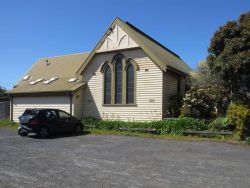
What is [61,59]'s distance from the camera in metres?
32.8

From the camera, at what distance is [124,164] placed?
1036 centimetres

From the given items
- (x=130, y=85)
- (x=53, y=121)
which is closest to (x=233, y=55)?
(x=130, y=85)

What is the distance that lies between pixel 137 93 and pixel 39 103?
30.2 feet

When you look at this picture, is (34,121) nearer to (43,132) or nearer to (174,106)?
(43,132)

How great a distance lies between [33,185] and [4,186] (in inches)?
26.8

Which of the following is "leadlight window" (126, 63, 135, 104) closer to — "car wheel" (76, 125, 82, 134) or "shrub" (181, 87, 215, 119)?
"shrub" (181, 87, 215, 119)

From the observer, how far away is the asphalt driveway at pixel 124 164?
8.07m

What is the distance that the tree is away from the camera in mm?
16391

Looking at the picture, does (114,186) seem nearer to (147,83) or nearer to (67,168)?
(67,168)

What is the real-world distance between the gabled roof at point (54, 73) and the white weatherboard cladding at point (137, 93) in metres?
1.27

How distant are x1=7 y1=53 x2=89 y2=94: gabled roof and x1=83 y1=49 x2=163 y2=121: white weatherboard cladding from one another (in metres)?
1.27

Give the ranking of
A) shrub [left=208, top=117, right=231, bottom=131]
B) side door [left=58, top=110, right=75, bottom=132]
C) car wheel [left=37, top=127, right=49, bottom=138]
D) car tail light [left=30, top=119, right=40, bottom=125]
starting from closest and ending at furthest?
shrub [left=208, top=117, right=231, bottom=131]
car tail light [left=30, top=119, right=40, bottom=125]
car wheel [left=37, top=127, right=49, bottom=138]
side door [left=58, top=110, right=75, bottom=132]

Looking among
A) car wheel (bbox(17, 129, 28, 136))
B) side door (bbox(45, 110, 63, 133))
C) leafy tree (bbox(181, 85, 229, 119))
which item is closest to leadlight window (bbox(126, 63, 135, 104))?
leafy tree (bbox(181, 85, 229, 119))

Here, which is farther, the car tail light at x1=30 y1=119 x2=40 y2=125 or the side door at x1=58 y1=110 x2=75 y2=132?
the side door at x1=58 y1=110 x2=75 y2=132
